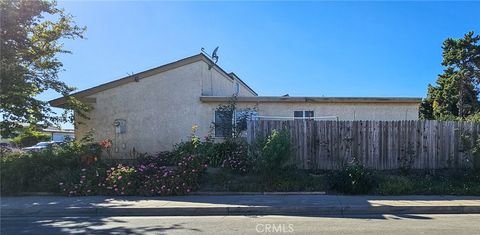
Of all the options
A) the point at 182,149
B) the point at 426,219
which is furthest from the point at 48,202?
the point at 426,219

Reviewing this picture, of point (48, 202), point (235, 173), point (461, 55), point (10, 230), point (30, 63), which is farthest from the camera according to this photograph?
point (461, 55)

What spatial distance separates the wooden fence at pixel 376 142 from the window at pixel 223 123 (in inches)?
111

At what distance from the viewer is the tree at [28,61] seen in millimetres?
14680

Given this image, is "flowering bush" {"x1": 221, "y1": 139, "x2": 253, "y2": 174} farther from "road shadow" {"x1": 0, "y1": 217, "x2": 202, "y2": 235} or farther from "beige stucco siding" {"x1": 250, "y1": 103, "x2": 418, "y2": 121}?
"road shadow" {"x1": 0, "y1": 217, "x2": 202, "y2": 235}

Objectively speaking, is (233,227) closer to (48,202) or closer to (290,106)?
(48,202)

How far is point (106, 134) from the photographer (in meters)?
18.6

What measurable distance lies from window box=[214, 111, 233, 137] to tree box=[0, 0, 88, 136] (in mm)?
5396

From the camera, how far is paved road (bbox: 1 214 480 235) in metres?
7.93

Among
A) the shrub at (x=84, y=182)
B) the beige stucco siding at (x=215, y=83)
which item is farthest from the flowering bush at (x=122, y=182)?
the beige stucco siding at (x=215, y=83)

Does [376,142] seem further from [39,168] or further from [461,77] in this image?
[461,77]

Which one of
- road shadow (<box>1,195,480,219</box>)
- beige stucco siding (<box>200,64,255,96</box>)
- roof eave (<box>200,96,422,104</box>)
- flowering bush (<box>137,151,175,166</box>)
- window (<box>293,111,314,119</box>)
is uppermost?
beige stucco siding (<box>200,64,255,96</box>)

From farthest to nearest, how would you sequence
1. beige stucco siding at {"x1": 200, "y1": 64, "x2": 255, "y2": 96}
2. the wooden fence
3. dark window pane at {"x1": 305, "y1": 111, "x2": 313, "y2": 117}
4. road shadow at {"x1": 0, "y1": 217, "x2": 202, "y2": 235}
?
beige stucco siding at {"x1": 200, "y1": 64, "x2": 255, "y2": 96} < dark window pane at {"x1": 305, "y1": 111, "x2": 313, "y2": 117} < the wooden fence < road shadow at {"x1": 0, "y1": 217, "x2": 202, "y2": 235}

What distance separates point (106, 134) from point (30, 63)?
Result: 13.3ft

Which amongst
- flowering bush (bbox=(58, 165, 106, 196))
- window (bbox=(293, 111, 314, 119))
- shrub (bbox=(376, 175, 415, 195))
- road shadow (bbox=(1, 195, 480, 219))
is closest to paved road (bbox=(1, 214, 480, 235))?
road shadow (bbox=(1, 195, 480, 219))
